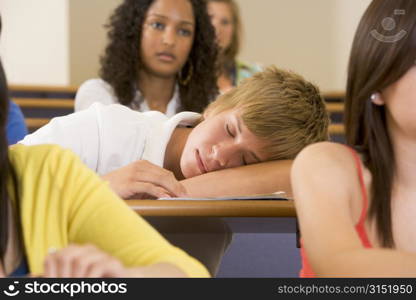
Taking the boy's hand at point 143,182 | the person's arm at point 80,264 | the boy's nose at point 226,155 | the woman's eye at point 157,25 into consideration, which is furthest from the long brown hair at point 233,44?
the person's arm at point 80,264

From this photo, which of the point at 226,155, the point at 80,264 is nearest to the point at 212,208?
the point at 80,264

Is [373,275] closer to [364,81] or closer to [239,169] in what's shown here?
[364,81]

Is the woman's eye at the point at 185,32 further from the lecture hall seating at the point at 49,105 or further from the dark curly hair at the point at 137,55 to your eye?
the lecture hall seating at the point at 49,105

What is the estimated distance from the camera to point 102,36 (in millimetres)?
5461

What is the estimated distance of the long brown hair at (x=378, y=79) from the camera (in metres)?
1.14

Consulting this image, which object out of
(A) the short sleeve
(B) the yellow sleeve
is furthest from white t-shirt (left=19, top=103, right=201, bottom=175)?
(B) the yellow sleeve

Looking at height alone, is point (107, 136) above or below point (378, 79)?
below

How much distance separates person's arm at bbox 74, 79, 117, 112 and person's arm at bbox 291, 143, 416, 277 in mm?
2000

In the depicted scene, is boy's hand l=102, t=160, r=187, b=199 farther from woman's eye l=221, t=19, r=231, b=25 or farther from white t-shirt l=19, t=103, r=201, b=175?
woman's eye l=221, t=19, r=231, b=25

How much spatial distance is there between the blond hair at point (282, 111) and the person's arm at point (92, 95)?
1186 mm

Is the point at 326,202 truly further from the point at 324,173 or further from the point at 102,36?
the point at 102,36

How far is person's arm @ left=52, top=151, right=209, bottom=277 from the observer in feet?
2.89

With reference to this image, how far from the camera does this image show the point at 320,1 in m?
6.02

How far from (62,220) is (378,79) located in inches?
20.9
